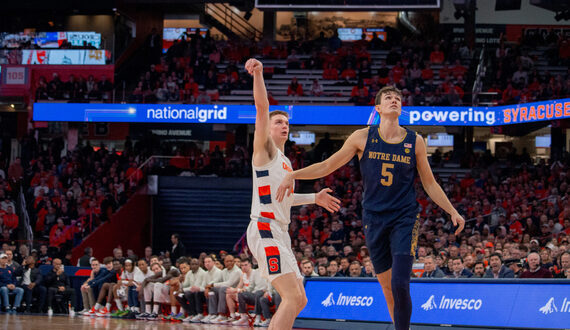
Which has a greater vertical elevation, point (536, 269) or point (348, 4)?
point (348, 4)

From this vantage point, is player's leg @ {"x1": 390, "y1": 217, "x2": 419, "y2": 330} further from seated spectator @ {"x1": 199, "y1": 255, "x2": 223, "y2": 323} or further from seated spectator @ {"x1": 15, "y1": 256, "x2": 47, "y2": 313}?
seated spectator @ {"x1": 15, "y1": 256, "x2": 47, "y2": 313}

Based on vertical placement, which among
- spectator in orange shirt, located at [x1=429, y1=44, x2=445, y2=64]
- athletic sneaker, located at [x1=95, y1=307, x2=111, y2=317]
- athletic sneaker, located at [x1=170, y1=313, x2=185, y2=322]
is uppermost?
spectator in orange shirt, located at [x1=429, y1=44, x2=445, y2=64]

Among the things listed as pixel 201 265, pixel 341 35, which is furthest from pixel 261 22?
pixel 201 265

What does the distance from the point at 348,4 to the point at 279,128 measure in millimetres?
20947

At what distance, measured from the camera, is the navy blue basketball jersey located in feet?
20.7

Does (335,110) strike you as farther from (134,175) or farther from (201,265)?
(201,265)

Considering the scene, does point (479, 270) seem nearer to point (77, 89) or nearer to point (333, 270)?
point (333, 270)

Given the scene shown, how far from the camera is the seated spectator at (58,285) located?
Result: 18125 millimetres

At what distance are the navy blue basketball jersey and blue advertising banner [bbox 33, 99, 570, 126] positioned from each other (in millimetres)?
17090

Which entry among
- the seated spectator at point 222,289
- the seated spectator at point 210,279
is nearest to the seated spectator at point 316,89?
the seated spectator at point 210,279

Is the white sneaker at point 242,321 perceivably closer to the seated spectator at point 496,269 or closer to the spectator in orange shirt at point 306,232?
the seated spectator at point 496,269

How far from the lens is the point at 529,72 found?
2692 cm

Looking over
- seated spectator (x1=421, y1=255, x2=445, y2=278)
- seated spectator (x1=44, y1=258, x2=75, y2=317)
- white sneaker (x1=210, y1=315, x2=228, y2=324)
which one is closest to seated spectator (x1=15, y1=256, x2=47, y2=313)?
seated spectator (x1=44, y1=258, x2=75, y2=317)

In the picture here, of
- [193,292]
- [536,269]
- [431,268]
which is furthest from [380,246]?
[193,292]
